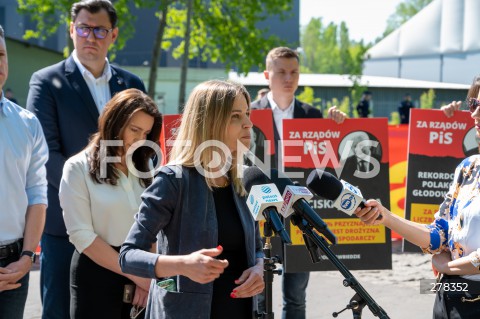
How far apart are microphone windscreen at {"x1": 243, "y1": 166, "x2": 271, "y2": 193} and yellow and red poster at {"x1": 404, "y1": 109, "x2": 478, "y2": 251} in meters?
3.87

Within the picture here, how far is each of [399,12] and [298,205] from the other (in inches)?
5280

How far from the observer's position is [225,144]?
10.6ft

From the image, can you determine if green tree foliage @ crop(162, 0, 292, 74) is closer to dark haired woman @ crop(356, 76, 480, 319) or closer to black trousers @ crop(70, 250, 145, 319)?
black trousers @ crop(70, 250, 145, 319)

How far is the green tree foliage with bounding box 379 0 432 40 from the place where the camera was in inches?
4833

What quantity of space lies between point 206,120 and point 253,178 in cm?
33

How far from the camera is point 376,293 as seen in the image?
7844mm

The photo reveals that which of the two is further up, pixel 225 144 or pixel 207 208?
pixel 225 144

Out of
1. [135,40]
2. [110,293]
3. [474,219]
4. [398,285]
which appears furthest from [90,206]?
[135,40]

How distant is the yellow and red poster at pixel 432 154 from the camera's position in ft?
22.3

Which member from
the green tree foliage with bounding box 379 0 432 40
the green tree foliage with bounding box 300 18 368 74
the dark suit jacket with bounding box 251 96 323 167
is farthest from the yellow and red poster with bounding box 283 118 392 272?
the green tree foliage with bounding box 379 0 432 40

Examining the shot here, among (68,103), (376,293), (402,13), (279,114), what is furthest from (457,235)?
(402,13)

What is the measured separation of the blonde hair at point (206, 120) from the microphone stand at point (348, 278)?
1.69 feet

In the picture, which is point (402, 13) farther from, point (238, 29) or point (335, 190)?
point (335, 190)

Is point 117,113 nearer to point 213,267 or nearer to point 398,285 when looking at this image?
point 213,267
